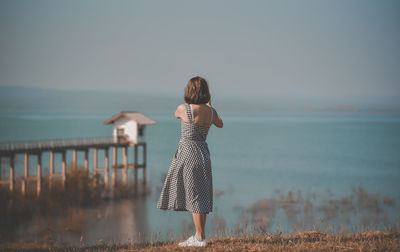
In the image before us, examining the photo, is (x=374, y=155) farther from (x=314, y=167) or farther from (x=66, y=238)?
(x=66, y=238)

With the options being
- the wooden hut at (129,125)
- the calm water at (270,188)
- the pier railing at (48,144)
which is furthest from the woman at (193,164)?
the wooden hut at (129,125)

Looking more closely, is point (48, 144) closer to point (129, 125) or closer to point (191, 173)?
point (129, 125)

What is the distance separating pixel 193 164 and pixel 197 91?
3.24 ft

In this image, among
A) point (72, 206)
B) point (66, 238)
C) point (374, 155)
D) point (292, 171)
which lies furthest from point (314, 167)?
point (66, 238)

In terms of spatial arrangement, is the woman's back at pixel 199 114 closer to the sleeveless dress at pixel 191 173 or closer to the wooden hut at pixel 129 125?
the sleeveless dress at pixel 191 173

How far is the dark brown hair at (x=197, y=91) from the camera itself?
6.37 metres

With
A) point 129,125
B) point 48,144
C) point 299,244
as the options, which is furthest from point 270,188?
point 299,244

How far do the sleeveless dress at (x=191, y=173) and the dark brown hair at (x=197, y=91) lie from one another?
5.5 inches

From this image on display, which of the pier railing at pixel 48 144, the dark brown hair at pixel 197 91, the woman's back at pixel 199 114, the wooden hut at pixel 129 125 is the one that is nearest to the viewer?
the dark brown hair at pixel 197 91

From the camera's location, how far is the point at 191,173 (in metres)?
6.53

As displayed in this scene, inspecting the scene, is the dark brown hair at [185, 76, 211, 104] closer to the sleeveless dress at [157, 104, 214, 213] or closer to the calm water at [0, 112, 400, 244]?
the sleeveless dress at [157, 104, 214, 213]

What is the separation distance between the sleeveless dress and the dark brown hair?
5.5 inches

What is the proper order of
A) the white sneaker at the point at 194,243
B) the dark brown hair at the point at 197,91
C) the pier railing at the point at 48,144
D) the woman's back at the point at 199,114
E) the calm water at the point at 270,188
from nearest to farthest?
the dark brown hair at the point at 197,91, the woman's back at the point at 199,114, the white sneaker at the point at 194,243, the calm water at the point at 270,188, the pier railing at the point at 48,144

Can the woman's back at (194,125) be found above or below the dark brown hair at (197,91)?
below
